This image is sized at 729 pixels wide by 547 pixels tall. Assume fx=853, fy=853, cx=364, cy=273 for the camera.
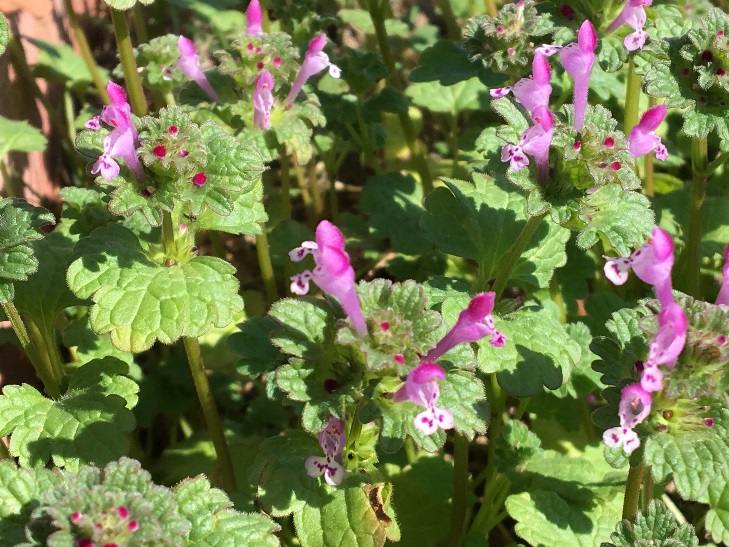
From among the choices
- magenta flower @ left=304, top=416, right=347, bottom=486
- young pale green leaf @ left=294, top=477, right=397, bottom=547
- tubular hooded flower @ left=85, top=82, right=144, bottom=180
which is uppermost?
tubular hooded flower @ left=85, top=82, right=144, bottom=180

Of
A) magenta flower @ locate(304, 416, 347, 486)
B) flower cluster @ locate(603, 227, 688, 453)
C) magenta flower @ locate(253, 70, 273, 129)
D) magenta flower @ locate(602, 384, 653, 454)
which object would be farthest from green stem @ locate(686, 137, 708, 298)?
magenta flower @ locate(304, 416, 347, 486)

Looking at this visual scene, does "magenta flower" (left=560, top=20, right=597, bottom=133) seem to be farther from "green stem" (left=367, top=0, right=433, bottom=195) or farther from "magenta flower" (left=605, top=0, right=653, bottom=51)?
"green stem" (left=367, top=0, right=433, bottom=195)

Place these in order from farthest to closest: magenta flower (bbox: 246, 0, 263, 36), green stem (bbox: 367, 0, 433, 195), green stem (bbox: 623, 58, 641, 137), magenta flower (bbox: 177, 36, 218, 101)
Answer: green stem (bbox: 367, 0, 433, 195), green stem (bbox: 623, 58, 641, 137), magenta flower (bbox: 246, 0, 263, 36), magenta flower (bbox: 177, 36, 218, 101)

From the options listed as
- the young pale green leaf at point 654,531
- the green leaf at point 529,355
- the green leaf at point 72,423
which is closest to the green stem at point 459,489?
the green leaf at point 529,355

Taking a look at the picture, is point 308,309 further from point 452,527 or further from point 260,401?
point 260,401

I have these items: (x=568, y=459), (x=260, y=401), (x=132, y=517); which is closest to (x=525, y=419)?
(x=568, y=459)

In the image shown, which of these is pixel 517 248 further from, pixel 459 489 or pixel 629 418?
pixel 459 489
